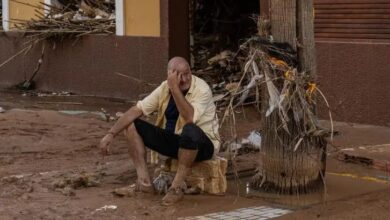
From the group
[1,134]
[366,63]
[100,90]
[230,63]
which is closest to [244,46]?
[366,63]

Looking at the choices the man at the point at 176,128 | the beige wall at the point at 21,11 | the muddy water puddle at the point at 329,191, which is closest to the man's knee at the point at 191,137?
the man at the point at 176,128

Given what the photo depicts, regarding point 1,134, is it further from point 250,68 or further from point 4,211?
point 250,68

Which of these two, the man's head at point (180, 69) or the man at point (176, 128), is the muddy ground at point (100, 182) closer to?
the man at point (176, 128)

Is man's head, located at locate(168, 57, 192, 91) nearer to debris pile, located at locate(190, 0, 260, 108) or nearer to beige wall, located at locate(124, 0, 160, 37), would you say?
beige wall, located at locate(124, 0, 160, 37)

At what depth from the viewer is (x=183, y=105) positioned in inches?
253

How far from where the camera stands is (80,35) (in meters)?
15.7

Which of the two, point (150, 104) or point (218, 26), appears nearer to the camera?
point (150, 104)

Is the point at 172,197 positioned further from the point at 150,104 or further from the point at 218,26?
the point at 218,26

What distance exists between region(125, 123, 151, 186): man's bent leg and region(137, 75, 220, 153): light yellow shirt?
0.22m

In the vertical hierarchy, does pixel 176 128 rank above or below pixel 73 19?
below

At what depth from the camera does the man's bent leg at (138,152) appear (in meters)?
6.60

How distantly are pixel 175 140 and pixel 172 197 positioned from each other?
49cm

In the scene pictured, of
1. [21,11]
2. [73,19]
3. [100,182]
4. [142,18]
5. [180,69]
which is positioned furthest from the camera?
[21,11]

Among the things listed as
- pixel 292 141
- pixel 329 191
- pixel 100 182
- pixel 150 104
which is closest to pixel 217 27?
pixel 100 182
